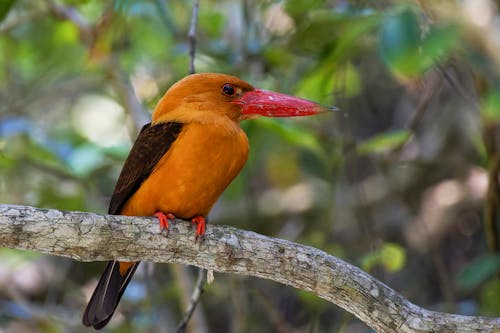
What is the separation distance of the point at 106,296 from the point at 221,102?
39.3 inches

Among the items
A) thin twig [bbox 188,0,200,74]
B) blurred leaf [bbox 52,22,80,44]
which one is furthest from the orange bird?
blurred leaf [bbox 52,22,80,44]

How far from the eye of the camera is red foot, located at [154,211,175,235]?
284 cm

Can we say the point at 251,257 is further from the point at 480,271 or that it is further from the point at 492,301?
the point at 492,301

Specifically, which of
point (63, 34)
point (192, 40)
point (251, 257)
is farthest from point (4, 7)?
point (63, 34)

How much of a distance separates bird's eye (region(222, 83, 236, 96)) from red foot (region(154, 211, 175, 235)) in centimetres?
67

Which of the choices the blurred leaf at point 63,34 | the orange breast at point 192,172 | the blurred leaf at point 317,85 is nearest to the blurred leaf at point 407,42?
the orange breast at point 192,172

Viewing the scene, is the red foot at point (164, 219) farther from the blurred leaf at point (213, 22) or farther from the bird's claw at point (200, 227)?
the blurred leaf at point (213, 22)

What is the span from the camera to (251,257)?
2.75 m

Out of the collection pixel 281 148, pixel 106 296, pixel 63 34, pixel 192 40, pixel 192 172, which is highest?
pixel 192 40

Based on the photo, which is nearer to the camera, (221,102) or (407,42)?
(407,42)

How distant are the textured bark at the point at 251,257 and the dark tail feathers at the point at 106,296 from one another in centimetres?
65

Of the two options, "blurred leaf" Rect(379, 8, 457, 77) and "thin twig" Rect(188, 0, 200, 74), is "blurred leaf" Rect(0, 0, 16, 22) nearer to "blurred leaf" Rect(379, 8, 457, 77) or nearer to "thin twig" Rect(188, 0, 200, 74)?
"thin twig" Rect(188, 0, 200, 74)

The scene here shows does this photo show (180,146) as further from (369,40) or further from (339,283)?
(369,40)

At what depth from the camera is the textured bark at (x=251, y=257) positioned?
2.58 m
